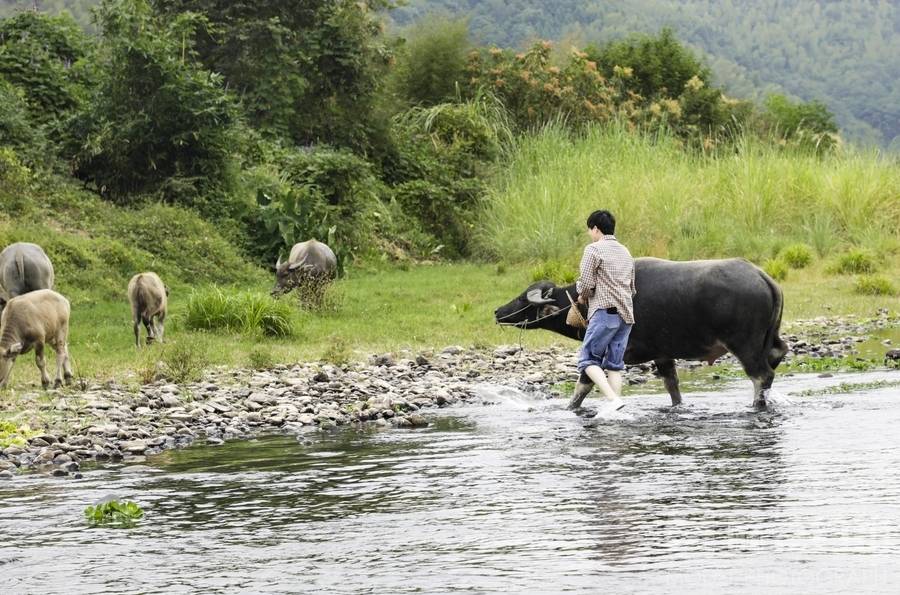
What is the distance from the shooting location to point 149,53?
23.5m

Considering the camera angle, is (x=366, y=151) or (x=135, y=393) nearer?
(x=135, y=393)

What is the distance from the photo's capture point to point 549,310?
11.4 m

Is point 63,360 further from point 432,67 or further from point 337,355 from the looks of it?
point 432,67

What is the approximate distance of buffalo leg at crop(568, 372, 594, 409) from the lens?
→ 34.0ft

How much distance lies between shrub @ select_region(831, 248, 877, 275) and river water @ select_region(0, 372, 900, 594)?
1150cm

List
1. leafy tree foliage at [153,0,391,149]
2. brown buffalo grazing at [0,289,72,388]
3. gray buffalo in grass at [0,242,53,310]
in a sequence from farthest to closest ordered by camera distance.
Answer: leafy tree foliage at [153,0,391,149], gray buffalo in grass at [0,242,53,310], brown buffalo grazing at [0,289,72,388]

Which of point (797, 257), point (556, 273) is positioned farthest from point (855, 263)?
point (556, 273)

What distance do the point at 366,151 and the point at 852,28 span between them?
67.8 m

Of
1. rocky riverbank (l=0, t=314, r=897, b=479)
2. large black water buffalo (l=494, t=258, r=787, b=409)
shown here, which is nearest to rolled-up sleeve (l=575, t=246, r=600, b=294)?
large black water buffalo (l=494, t=258, r=787, b=409)

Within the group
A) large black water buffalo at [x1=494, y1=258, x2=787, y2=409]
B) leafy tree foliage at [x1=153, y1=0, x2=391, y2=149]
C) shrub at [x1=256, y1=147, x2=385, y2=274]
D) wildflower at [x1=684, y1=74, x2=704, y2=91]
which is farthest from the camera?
wildflower at [x1=684, y1=74, x2=704, y2=91]

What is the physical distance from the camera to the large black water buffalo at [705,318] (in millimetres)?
10156

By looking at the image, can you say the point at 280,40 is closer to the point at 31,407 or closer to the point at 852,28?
the point at 31,407

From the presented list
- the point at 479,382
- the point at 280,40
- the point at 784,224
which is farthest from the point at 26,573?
the point at 280,40

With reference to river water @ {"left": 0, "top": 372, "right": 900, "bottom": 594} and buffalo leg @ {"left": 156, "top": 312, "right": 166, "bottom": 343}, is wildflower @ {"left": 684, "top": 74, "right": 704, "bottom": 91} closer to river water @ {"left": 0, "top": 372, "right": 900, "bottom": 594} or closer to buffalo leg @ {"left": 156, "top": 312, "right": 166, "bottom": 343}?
buffalo leg @ {"left": 156, "top": 312, "right": 166, "bottom": 343}
